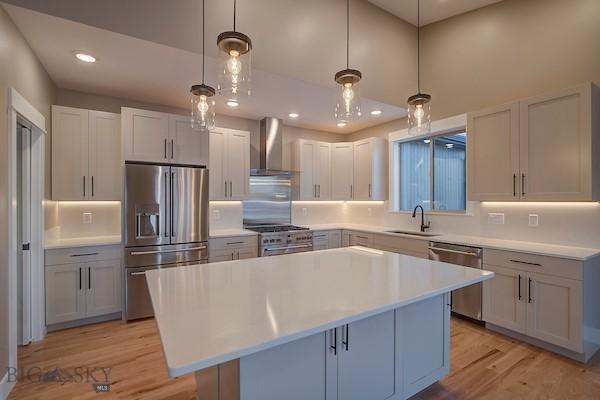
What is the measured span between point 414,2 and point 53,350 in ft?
17.7

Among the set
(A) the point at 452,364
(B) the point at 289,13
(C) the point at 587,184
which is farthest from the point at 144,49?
(C) the point at 587,184

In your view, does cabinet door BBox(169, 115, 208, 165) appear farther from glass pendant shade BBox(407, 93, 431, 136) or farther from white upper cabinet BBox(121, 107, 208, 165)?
glass pendant shade BBox(407, 93, 431, 136)

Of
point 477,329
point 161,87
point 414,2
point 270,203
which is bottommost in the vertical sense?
point 477,329

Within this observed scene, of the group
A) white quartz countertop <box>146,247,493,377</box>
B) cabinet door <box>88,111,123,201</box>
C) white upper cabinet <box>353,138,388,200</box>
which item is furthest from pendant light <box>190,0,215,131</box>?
white upper cabinet <box>353,138,388,200</box>

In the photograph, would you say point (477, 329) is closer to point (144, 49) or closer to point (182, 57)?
point (182, 57)

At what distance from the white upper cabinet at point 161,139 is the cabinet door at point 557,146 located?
3.56 m

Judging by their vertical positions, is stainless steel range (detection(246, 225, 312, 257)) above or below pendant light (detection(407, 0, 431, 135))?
below

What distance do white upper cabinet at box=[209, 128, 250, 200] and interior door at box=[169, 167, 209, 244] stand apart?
36 centimetres

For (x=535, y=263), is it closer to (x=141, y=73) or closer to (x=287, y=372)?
(x=287, y=372)

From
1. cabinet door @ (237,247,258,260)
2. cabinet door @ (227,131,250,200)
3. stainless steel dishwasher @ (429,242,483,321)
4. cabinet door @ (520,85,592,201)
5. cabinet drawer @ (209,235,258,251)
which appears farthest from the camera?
cabinet door @ (227,131,250,200)

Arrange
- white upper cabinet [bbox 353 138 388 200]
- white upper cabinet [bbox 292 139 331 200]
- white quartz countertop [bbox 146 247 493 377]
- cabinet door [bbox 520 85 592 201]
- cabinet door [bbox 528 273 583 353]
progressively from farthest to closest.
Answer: white upper cabinet [bbox 292 139 331 200], white upper cabinet [bbox 353 138 388 200], cabinet door [bbox 520 85 592 201], cabinet door [bbox 528 273 583 353], white quartz countertop [bbox 146 247 493 377]

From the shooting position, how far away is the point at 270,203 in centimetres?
486

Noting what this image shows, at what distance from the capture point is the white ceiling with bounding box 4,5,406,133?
2.29 m

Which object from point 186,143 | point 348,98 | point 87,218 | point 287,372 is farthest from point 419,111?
point 87,218
